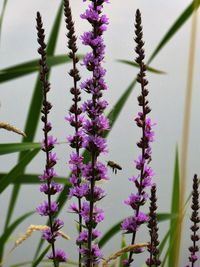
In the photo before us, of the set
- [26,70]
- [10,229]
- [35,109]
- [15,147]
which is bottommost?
[10,229]

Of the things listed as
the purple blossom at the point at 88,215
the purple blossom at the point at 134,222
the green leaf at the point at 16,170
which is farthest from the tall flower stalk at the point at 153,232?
the green leaf at the point at 16,170

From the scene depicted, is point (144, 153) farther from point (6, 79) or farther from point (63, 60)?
point (6, 79)

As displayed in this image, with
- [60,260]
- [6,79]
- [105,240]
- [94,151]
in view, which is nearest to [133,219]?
[105,240]

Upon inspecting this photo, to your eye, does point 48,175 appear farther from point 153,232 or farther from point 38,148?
point 153,232

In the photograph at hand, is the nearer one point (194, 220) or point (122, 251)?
point (122, 251)

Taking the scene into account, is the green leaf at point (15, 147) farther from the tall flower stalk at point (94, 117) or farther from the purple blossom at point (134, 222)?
the purple blossom at point (134, 222)

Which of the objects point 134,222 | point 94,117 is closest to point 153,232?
point 134,222

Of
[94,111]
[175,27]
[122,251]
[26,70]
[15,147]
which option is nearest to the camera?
[122,251]
